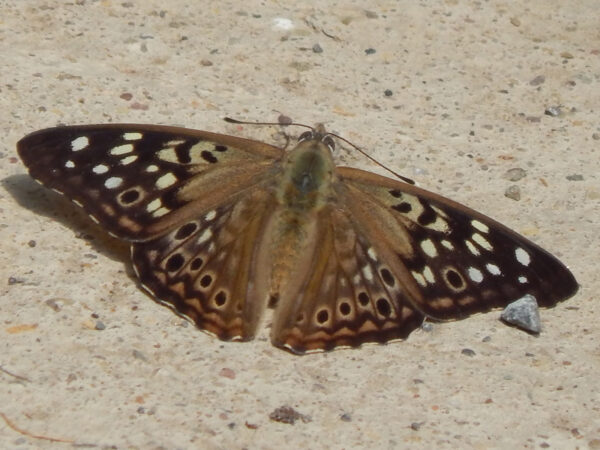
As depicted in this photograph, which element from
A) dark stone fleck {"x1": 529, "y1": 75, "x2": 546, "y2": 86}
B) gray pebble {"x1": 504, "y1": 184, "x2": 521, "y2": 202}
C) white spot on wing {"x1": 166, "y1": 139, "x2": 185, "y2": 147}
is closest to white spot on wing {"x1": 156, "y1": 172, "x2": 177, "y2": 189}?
white spot on wing {"x1": 166, "y1": 139, "x2": 185, "y2": 147}

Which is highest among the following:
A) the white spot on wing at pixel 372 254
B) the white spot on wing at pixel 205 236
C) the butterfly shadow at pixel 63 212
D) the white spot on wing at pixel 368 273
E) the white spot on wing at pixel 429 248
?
the white spot on wing at pixel 429 248

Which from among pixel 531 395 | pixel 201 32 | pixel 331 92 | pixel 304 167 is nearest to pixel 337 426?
pixel 531 395

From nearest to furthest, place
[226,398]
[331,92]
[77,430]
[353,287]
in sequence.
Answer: [77,430]
[226,398]
[353,287]
[331,92]

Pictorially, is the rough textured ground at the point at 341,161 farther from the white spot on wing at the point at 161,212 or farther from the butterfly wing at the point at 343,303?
the white spot on wing at the point at 161,212

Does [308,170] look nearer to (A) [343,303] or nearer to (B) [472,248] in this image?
(A) [343,303]

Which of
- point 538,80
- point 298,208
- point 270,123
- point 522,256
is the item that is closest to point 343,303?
point 298,208

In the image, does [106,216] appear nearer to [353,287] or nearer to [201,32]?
[353,287]

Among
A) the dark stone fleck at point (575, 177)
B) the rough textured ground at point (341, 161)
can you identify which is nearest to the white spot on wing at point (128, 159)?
the rough textured ground at point (341, 161)
